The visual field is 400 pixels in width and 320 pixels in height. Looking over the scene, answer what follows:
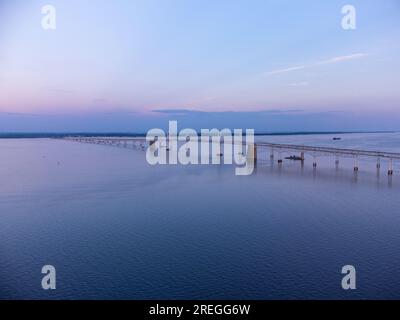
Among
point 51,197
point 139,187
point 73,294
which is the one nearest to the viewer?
A: point 73,294

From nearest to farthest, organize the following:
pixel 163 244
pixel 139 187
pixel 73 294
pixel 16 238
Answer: pixel 73 294
pixel 163 244
pixel 16 238
pixel 139 187

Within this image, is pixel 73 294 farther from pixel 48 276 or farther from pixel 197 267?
pixel 197 267

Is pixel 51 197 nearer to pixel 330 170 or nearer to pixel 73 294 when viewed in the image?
pixel 73 294

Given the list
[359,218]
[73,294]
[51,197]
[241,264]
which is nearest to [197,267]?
[241,264]
